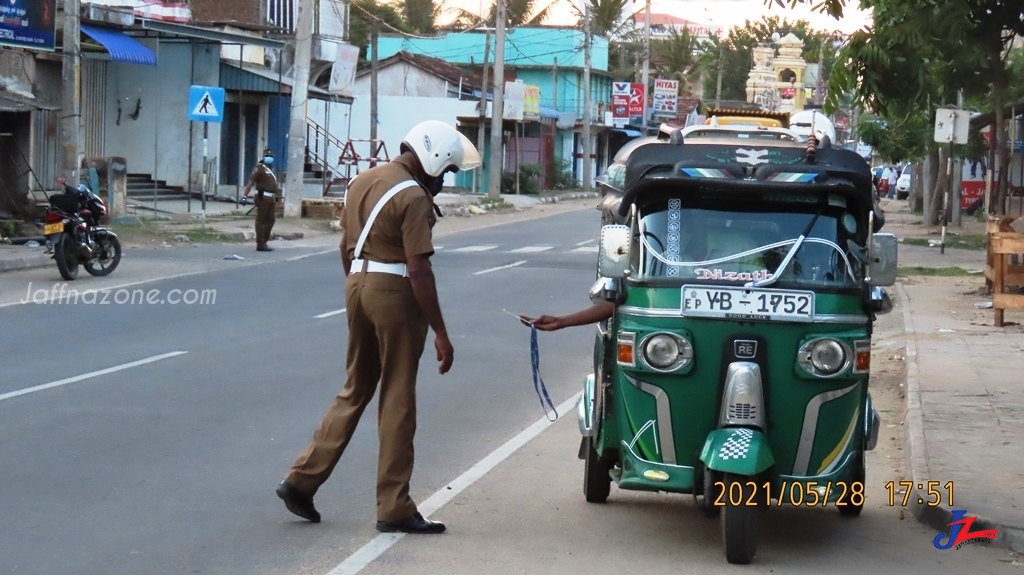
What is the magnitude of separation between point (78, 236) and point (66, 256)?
1.16ft

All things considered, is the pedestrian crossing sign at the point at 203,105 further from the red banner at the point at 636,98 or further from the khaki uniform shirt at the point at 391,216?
the red banner at the point at 636,98

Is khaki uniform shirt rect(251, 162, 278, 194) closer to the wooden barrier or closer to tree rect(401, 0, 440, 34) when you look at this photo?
the wooden barrier

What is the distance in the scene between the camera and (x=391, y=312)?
6340 mm

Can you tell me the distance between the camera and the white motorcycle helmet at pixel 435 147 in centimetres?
646

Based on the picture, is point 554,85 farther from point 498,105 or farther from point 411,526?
point 411,526

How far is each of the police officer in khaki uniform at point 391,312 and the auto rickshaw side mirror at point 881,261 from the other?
6.48 ft

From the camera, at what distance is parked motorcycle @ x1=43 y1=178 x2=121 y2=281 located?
18.2 metres

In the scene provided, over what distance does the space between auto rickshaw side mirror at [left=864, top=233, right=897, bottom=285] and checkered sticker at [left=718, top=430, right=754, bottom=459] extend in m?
1.01

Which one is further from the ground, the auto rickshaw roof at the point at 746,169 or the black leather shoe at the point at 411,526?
the auto rickshaw roof at the point at 746,169

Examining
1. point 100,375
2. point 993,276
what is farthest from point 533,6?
point 100,375

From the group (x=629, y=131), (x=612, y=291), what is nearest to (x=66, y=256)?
(x=612, y=291)

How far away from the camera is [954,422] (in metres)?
9.60

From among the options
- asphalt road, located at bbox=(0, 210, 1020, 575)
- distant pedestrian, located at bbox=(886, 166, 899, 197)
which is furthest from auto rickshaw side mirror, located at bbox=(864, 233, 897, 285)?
distant pedestrian, located at bbox=(886, 166, 899, 197)

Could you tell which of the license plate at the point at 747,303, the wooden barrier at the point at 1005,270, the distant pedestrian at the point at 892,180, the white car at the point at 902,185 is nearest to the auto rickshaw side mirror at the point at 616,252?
the license plate at the point at 747,303
